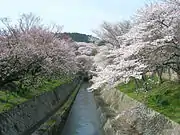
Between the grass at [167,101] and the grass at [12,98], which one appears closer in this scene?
the grass at [167,101]

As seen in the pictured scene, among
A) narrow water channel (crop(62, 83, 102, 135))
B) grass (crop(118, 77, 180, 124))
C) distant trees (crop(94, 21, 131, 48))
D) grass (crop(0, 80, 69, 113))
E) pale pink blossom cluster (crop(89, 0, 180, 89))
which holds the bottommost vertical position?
narrow water channel (crop(62, 83, 102, 135))

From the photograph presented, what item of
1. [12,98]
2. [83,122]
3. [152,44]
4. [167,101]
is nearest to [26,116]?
[12,98]

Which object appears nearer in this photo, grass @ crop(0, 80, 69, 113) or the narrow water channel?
grass @ crop(0, 80, 69, 113)

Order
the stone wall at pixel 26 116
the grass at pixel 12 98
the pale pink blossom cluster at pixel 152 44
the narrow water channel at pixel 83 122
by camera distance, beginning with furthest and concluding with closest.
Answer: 1. the narrow water channel at pixel 83 122
2. the grass at pixel 12 98
3. the stone wall at pixel 26 116
4. the pale pink blossom cluster at pixel 152 44

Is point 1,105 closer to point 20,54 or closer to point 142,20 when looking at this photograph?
point 20,54

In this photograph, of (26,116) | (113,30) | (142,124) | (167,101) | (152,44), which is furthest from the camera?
(113,30)

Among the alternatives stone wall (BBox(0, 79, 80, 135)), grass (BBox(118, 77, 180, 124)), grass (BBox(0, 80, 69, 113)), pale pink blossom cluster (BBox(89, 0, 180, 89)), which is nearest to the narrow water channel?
stone wall (BBox(0, 79, 80, 135))

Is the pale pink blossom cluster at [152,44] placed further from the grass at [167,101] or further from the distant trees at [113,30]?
the distant trees at [113,30]

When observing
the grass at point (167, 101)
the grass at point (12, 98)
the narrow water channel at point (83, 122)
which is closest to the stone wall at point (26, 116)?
the grass at point (12, 98)

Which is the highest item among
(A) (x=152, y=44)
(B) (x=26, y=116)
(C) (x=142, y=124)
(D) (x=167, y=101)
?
(A) (x=152, y=44)

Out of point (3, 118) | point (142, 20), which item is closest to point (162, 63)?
point (142, 20)

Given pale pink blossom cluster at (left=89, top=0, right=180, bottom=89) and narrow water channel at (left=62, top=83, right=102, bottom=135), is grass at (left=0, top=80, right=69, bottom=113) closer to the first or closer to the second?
narrow water channel at (left=62, top=83, right=102, bottom=135)

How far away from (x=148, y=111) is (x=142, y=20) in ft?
15.7

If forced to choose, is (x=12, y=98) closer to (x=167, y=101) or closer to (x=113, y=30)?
(x=167, y=101)
